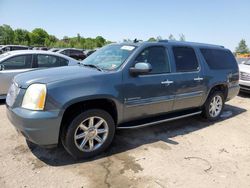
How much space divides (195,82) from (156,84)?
47.0 inches

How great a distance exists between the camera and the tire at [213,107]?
598 centimetres

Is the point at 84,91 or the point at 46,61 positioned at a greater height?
the point at 46,61

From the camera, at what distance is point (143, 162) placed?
12.9 ft

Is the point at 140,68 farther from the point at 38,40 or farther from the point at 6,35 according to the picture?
the point at 38,40

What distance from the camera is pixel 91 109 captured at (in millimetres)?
3916

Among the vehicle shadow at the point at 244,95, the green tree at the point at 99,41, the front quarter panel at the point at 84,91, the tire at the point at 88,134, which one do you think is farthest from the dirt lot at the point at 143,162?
the green tree at the point at 99,41

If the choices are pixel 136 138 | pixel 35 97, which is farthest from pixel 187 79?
pixel 35 97

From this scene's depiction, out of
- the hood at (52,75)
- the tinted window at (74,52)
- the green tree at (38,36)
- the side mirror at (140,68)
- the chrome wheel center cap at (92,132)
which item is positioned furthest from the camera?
the green tree at (38,36)

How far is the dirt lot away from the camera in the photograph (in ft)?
11.2

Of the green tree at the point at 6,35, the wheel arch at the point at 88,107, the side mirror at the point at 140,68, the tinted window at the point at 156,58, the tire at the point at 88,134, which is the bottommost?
the tire at the point at 88,134

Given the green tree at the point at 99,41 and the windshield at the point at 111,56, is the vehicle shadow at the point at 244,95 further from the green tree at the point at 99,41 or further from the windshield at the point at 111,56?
the green tree at the point at 99,41

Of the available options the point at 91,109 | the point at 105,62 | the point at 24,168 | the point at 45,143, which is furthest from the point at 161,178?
the point at 105,62

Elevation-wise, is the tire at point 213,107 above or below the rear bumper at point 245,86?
below

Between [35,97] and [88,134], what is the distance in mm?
989
